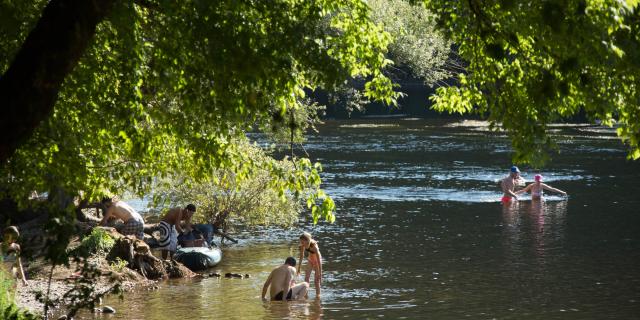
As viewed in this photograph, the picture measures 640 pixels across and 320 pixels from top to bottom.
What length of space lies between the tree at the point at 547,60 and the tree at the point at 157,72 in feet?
4.51

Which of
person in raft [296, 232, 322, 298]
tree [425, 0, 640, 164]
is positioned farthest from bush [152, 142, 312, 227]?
tree [425, 0, 640, 164]

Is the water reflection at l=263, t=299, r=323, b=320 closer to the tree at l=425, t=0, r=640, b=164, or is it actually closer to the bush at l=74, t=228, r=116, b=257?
the bush at l=74, t=228, r=116, b=257

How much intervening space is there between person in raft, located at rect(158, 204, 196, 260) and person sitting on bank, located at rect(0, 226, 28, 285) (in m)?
3.39

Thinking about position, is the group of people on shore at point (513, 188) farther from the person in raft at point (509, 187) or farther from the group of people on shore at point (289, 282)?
the group of people on shore at point (289, 282)

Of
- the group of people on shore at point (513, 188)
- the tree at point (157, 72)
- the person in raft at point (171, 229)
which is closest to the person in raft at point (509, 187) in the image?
the group of people on shore at point (513, 188)

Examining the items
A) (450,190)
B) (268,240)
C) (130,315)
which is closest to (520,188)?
(450,190)

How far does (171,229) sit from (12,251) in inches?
471

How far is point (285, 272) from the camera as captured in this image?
1966 cm

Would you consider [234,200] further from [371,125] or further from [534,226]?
[371,125]

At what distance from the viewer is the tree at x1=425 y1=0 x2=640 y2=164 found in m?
7.69

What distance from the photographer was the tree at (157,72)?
7223 mm

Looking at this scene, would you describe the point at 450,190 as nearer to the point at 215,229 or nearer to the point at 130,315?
the point at 215,229

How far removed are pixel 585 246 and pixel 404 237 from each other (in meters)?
4.92

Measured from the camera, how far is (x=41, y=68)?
23.2ft
